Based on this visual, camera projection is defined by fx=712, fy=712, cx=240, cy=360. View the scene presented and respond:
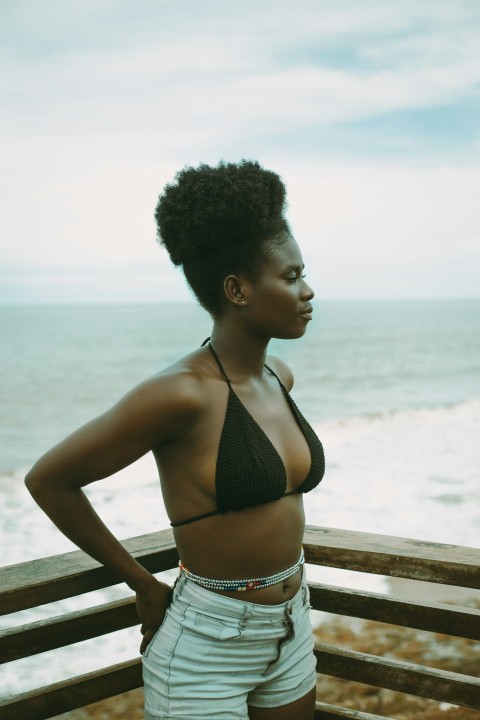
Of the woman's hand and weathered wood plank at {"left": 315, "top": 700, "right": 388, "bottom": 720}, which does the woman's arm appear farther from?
weathered wood plank at {"left": 315, "top": 700, "right": 388, "bottom": 720}

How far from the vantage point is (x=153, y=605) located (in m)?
1.86

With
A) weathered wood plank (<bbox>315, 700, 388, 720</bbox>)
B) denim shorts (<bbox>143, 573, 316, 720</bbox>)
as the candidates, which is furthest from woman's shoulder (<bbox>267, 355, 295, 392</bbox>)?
weathered wood plank (<bbox>315, 700, 388, 720</bbox>)

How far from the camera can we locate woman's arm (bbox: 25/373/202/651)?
1.64m

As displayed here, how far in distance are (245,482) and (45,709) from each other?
98 cm

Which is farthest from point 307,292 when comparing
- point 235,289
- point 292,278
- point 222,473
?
point 222,473

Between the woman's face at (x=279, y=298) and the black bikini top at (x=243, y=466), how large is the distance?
0.66ft

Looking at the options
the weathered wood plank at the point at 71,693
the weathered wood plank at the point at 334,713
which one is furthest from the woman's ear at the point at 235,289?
the weathered wood plank at the point at 334,713

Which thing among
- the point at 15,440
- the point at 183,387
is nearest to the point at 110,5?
the point at 183,387

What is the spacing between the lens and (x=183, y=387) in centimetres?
170

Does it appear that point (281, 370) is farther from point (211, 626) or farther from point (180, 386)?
point (211, 626)

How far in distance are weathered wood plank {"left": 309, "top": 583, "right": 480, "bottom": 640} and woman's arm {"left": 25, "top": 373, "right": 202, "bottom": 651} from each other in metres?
0.96

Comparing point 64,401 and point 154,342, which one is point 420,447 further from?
point 154,342

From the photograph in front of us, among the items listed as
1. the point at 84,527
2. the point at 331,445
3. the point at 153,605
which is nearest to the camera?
the point at 84,527

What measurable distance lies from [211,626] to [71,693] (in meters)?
0.64
